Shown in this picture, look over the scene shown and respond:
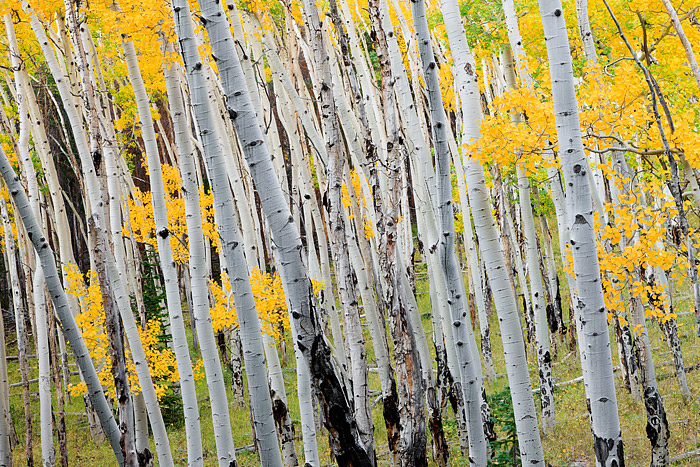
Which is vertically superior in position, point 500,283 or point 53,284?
point 53,284

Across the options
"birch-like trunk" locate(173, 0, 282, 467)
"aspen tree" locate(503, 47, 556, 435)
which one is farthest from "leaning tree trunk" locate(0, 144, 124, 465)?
"aspen tree" locate(503, 47, 556, 435)

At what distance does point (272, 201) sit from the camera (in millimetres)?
2869

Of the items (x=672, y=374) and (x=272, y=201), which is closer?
(x=272, y=201)

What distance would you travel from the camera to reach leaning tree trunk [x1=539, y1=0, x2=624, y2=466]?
3.57 meters

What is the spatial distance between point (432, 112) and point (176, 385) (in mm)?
13893

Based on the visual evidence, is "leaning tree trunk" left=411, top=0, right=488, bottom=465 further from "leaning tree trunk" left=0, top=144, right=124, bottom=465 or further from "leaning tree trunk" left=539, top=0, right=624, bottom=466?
"leaning tree trunk" left=0, top=144, right=124, bottom=465

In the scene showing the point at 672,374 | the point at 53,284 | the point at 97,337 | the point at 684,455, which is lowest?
the point at 684,455

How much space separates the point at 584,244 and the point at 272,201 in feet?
6.52

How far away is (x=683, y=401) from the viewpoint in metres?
9.06

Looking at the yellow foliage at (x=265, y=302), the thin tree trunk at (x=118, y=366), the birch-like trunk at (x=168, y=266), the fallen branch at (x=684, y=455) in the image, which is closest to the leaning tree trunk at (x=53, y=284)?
the birch-like trunk at (x=168, y=266)

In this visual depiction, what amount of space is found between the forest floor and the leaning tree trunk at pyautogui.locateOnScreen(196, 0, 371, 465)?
15.7ft

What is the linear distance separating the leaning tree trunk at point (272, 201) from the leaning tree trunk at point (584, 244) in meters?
1.72

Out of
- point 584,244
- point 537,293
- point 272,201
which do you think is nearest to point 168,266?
point 272,201

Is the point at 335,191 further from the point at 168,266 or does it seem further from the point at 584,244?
the point at 584,244
